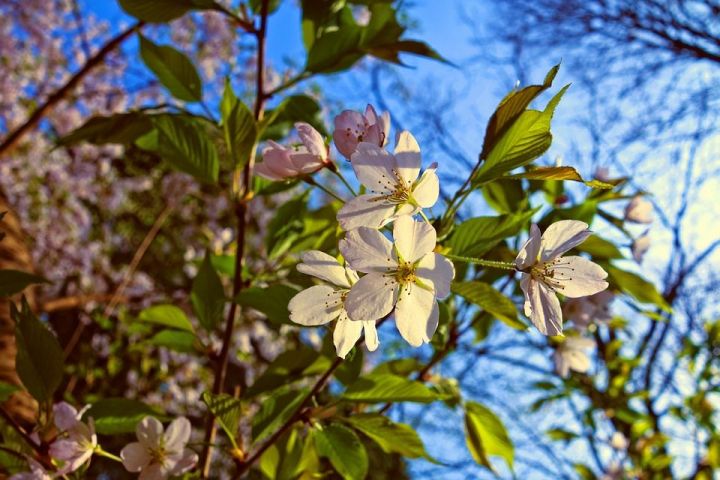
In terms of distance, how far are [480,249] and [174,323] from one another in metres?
0.36

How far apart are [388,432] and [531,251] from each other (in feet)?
0.74

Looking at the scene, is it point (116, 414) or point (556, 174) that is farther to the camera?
point (116, 414)

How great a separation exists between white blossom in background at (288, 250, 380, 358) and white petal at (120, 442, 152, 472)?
9.2 inches

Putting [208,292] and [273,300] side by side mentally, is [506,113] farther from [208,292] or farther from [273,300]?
[208,292]

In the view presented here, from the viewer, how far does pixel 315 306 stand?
0.41 m

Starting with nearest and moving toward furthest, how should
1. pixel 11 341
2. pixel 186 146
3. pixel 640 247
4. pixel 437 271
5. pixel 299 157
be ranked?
pixel 437 271 < pixel 299 157 < pixel 186 146 < pixel 640 247 < pixel 11 341

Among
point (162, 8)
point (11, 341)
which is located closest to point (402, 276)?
point (162, 8)

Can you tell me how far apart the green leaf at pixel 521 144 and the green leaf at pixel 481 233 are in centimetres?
10

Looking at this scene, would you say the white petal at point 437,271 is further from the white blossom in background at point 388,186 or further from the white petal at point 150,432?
the white petal at point 150,432

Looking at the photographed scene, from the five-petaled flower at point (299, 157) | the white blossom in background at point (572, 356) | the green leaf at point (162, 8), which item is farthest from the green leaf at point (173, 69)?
the white blossom in background at point (572, 356)

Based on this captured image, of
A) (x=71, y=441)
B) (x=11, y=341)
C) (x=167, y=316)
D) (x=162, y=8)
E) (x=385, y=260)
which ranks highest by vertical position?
(x=162, y=8)

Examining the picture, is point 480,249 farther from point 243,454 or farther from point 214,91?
point 214,91

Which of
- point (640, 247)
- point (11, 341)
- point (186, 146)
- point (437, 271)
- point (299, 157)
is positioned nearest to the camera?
point (437, 271)

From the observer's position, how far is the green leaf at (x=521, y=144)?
382mm
